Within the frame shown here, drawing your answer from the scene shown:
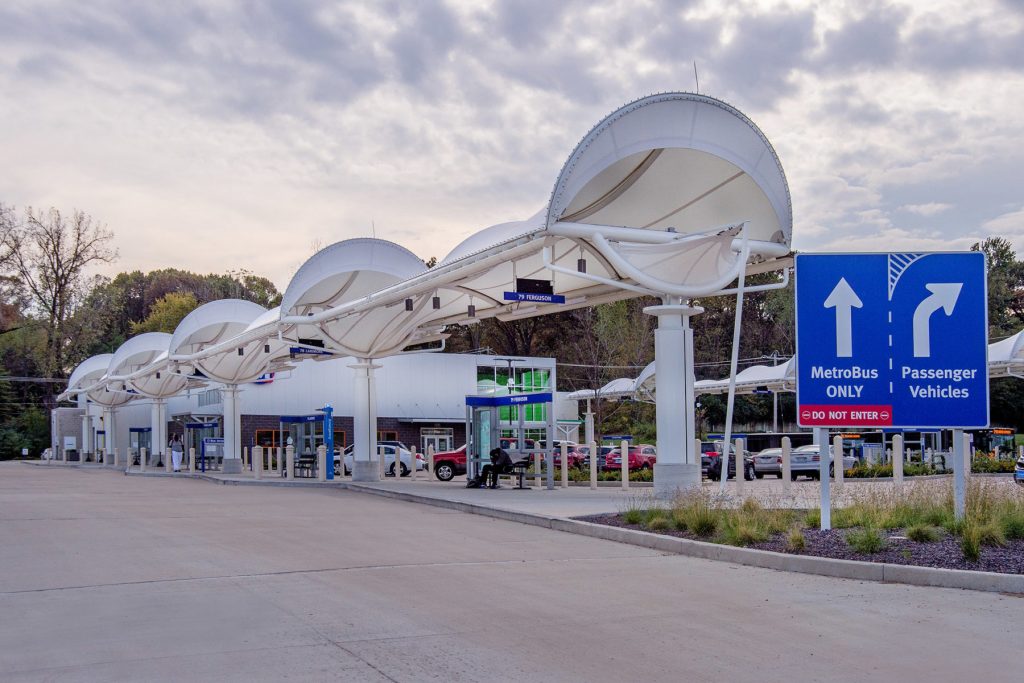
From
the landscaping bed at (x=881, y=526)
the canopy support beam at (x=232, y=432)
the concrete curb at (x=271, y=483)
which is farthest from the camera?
the canopy support beam at (x=232, y=432)

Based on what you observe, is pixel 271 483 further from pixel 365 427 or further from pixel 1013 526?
pixel 1013 526

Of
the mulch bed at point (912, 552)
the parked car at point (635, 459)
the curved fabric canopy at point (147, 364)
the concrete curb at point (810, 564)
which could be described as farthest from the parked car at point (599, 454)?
the curved fabric canopy at point (147, 364)

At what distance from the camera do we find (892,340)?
13.6 meters

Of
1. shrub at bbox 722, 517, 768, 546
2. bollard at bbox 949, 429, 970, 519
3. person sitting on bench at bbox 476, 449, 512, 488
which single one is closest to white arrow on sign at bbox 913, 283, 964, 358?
bollard at bbox 949, 429, 970, 519

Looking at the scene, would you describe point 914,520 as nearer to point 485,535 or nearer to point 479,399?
point 485,535

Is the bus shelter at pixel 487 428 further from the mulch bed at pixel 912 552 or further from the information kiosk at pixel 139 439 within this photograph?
the information kiosk at pixel 139 439

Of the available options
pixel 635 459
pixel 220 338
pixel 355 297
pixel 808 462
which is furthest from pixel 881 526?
pixel 220 338

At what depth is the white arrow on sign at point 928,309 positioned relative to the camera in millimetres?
13531

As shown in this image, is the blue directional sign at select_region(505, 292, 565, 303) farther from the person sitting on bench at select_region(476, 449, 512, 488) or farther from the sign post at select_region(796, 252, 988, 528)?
the sign post at select_region(796, 252, 988, 528)

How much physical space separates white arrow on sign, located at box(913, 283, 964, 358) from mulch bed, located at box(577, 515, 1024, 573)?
2434mm

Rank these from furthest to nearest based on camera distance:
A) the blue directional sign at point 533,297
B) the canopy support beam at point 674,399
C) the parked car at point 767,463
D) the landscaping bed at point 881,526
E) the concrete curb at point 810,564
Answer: the parked car at point 767,463, the blue directional sign at point 533,297, the canopy support beam at point 674,399, the landscaping bed at point 881,526, the concrete curb at point 810,564

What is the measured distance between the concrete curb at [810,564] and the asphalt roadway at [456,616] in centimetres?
27

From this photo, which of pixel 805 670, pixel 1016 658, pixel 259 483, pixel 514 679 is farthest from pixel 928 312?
pixel 259 483

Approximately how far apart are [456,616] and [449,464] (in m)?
26.5
